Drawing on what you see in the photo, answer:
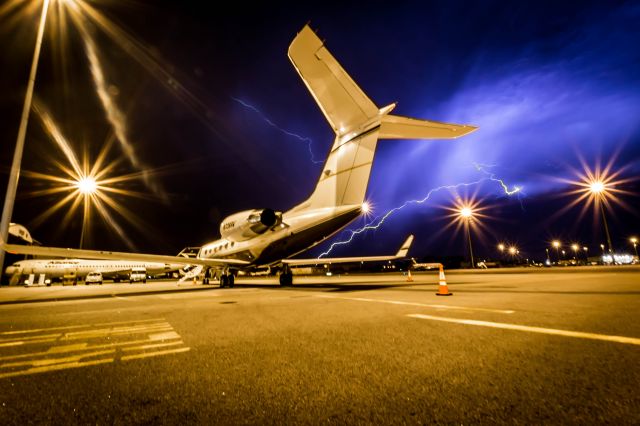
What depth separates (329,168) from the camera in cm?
1181

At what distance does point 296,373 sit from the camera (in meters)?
2.17

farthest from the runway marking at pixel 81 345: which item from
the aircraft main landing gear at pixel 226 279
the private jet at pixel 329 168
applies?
the aircraft main landing gear at pixel 226 279

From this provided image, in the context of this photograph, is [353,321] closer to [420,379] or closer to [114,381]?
[420,379]

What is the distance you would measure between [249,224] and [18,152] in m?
9.76

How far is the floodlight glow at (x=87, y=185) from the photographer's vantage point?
27266 millimetres

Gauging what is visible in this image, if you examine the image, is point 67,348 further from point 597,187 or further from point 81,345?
point 597,187

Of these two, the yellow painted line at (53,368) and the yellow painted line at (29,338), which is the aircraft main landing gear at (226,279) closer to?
the yellow painted line at (29,338)

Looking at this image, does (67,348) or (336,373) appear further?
(67,348)

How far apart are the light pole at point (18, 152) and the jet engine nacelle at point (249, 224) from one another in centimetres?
828

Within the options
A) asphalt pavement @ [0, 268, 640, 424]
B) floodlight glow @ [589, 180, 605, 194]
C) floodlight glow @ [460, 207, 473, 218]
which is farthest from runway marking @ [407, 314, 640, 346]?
floodlight glow @ [460, 207, 473, 218]

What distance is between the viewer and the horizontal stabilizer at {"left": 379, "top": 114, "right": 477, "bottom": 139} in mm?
9258

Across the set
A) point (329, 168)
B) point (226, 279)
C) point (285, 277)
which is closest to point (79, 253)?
point (226, 279)

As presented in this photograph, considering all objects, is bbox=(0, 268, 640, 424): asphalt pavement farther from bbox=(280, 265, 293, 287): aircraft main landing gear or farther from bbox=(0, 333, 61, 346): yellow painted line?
bbox=(280, 265, 293, 287): aircraft main landing gear

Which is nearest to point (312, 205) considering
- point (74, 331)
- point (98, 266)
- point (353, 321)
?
point (353, 321)
